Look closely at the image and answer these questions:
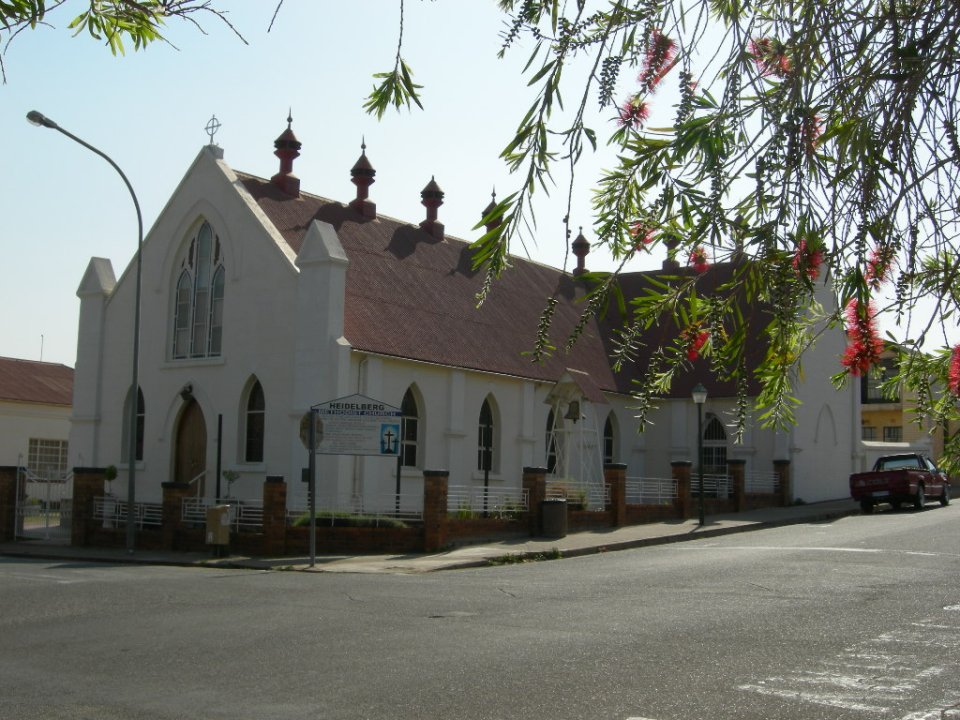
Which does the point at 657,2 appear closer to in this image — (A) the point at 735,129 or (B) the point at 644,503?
(A) the point at 735,129

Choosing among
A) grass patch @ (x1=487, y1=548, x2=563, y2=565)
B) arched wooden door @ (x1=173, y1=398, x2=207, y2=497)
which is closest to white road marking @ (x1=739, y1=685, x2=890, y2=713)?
grass patch @ (x1=487, y1=548, x2=563, y2=565)

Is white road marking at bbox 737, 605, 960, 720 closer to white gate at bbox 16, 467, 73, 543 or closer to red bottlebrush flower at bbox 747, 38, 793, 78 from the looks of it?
red bottlebrush flower at bbox 747, 38, 793, 78

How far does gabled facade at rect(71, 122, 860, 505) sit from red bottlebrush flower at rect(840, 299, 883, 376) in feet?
64.1

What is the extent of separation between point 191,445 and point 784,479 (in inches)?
721

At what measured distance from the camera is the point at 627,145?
17.4 feet

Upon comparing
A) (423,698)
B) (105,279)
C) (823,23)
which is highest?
(105,279)

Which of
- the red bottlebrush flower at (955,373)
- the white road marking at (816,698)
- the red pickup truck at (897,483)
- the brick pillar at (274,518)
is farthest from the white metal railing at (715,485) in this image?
the red bottlebrush flower at (955,373)

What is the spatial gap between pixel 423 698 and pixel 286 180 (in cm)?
2545

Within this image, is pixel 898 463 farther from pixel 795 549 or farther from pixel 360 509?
pixel 360 509

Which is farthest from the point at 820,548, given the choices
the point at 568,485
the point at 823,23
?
the point at 823,23

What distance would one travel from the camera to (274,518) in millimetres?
23359

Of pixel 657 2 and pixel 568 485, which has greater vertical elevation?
pixel 657 2

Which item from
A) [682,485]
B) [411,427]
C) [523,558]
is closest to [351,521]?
[523,558]

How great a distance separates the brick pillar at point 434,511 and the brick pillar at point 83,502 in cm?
822
